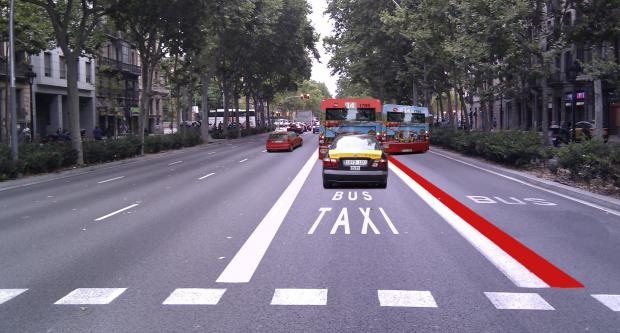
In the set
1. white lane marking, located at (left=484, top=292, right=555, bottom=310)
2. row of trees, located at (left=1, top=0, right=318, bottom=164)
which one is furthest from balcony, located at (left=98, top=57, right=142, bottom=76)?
white lane marking, located at (left=484, top=292, right=555, bottom=310)

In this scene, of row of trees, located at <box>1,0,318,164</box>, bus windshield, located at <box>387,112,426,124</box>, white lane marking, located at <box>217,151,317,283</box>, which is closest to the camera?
white lane marking, located at <box>217,151,317,283</box>

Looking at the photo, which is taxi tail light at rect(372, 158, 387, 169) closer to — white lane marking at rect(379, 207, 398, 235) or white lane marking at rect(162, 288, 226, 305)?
white lane marking at rect(379, 207, 398, 235)

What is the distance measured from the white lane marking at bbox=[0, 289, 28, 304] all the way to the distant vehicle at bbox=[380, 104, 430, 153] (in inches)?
1015

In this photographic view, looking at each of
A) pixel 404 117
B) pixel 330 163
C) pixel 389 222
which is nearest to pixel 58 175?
pixel 330 163

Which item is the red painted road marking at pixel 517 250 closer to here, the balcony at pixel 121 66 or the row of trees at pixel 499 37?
the row of trees at pixel 499 37

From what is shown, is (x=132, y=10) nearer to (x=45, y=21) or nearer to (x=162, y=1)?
(x=162, y=1)

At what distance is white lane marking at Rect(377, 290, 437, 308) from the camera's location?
18.7 ft

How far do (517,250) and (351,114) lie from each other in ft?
68.1

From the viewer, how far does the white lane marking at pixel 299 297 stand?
18.9ft

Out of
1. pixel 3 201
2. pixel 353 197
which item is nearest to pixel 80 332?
pixel 353 197

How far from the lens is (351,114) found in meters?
28.5

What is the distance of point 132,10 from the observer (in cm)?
2570

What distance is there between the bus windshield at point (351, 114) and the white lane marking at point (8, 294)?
22.8 metres

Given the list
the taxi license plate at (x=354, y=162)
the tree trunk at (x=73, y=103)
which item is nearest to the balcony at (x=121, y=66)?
the tree trunk at (x=73, y=103)
